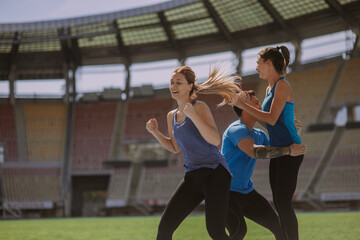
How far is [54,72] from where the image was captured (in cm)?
3812

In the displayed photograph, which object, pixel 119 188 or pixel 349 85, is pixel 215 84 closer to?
pixel 349 85

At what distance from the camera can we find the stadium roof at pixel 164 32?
2941 centimetres

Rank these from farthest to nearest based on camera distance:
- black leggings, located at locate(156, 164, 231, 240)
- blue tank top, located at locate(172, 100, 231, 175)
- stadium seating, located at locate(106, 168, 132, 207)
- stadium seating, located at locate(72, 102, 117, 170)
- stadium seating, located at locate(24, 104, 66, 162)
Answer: stadium seating, located at locate(24, 104, 66, 162)
stadium seating, located at locate(72, 102, 117, 170)
stadium seating, located at locate(106, 168, 132, 207)
blue tank top, located at locate(172, 100, 231, 175)
black leggings, located at locate(156, 164, 231, 240)

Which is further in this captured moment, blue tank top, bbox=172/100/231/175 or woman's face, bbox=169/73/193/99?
woman's face, bbox=169/73/193/99

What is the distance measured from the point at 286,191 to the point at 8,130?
35518 mm

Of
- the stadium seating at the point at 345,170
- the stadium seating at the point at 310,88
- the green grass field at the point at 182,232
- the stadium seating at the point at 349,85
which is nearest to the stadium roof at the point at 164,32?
the stadium seating at the point at 310,88

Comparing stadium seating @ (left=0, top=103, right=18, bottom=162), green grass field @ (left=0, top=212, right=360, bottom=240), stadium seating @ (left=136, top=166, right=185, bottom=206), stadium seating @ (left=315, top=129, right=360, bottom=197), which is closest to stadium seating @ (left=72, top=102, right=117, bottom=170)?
stadium seating @ (left=136, top=166, right=185, bottom=206)

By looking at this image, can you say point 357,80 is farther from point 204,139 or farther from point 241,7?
point 204,139

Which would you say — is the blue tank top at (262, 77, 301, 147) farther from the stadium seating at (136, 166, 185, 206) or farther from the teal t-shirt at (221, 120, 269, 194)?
the stadium seating at (136, 166, 185, 206)

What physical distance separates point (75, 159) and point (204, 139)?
1283 inches

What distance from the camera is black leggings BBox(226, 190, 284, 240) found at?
460 cm

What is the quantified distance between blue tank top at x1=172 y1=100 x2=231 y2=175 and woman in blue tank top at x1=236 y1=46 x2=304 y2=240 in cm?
50

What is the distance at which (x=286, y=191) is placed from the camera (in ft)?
14.2

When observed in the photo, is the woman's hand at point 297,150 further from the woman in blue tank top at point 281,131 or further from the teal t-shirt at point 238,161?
the teal t-shirt at point 238,161
